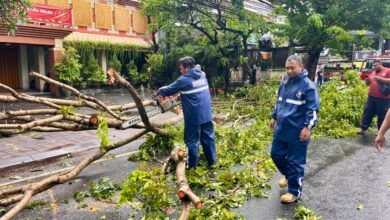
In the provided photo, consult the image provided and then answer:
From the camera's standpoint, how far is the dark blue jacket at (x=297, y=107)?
4281mm

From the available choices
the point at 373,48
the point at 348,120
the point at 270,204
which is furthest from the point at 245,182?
the point at 373,48

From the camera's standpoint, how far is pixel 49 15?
15867 mm

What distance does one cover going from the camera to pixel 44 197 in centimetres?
470

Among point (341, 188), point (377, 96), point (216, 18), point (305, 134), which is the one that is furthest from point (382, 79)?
point (216, 18)

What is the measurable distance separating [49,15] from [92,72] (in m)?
3.83

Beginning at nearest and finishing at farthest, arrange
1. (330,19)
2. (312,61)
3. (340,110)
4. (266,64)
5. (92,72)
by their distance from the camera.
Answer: (340,110)
(330,19)
(312,61)
(92,72)
(266,64)

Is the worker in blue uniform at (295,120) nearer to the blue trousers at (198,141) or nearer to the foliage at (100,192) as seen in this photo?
the blue trousers at (198,141)

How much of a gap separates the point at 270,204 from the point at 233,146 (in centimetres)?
246

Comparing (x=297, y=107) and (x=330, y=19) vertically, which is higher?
(x=330, y=19)

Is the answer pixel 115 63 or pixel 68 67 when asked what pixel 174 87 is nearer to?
pixel 68 67

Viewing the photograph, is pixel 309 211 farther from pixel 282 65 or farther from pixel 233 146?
pixel 282 65

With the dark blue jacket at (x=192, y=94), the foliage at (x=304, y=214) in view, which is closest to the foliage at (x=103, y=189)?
the dark blue jacket at (x=192, y=94)

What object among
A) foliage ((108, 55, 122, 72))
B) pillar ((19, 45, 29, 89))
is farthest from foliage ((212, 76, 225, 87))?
pillar ((19, 45, 29, 89))

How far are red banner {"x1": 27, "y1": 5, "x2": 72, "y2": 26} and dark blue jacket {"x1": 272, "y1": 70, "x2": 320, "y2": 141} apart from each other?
44.7 ft
